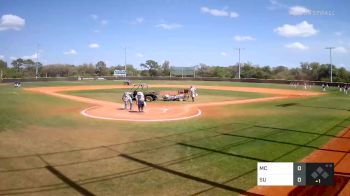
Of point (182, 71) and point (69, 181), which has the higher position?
point (182, 71)

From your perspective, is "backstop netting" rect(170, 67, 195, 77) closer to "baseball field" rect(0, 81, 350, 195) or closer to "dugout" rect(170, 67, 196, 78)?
"dugout" rect(170, 67, 196, 78)

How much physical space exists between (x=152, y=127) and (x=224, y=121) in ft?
16.0

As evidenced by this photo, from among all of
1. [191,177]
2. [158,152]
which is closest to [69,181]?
[191,177]

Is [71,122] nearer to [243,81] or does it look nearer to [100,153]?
[100,153]

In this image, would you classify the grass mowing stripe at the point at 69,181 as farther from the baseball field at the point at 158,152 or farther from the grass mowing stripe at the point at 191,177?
the grass mowing stripe at the point at 191,177

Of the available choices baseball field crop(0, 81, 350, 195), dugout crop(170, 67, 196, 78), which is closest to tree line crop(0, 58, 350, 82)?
dugout crop(170, 67, 196, 78)

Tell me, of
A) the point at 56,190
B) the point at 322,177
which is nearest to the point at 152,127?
the point at 56,190
